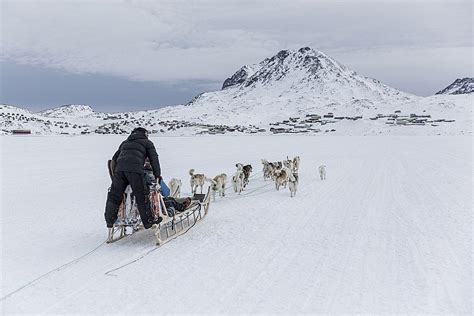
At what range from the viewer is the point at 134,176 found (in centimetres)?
724

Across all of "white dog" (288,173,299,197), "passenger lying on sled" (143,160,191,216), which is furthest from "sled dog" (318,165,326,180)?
"passenger lying on sled" (143,160,191,216)

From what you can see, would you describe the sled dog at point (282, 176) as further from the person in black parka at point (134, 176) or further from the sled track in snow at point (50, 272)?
the sled track in snow at point (50, 272)

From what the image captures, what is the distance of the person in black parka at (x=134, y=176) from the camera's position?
285 inches

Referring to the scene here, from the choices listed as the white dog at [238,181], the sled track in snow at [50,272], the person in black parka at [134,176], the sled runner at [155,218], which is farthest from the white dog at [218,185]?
the sled track in snow at [50,272]

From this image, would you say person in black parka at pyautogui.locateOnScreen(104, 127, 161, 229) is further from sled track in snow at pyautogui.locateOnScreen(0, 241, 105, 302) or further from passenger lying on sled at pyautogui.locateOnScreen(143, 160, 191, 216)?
sled track in snow at pyautogui.locateOnScreen(0, 241, 105, 302)

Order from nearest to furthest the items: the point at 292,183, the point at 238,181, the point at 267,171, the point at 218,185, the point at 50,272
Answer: the point at 50,272 → the point at 218,185 → the point at 292,183 → the point at 238,181 → the point at 267,171

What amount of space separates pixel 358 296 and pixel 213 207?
5.92m

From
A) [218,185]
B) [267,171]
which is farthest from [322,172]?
[218,185]

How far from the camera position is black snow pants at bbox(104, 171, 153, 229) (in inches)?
285

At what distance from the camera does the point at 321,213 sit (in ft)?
32.3

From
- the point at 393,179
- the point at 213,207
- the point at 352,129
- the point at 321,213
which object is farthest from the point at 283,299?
the point at 352,129

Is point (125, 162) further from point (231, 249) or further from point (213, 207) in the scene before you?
point (213, 207)

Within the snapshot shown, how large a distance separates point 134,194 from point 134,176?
29 centimetres

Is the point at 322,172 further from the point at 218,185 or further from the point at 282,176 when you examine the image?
the point at 218,185
